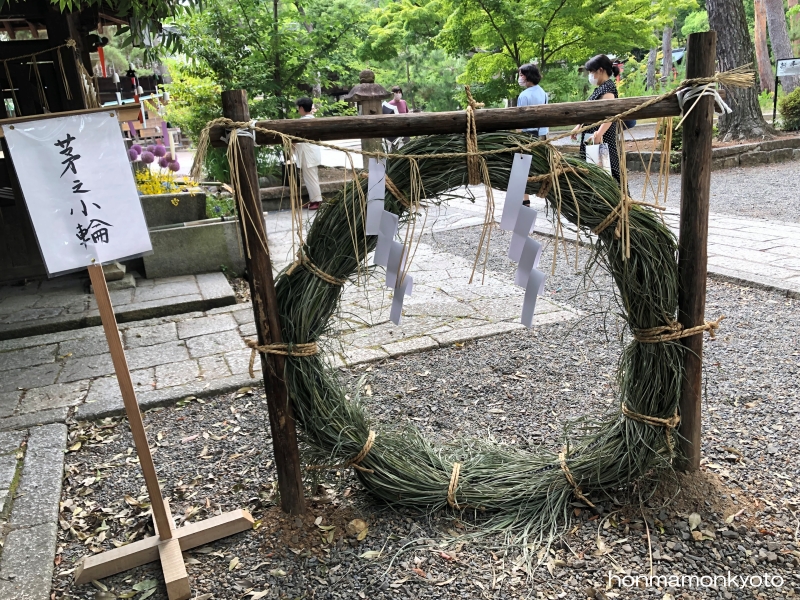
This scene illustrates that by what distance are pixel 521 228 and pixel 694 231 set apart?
23.7 inches

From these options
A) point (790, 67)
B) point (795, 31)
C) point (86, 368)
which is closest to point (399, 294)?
point (86, 368)

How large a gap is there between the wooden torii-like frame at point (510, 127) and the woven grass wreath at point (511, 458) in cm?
5

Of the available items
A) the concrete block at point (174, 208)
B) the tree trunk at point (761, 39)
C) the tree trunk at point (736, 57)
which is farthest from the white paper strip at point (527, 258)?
the tree trunk at point (761, 39)

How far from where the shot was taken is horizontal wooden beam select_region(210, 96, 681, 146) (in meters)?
2.00

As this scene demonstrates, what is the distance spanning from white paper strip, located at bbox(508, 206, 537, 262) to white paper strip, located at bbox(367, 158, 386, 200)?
46 cm

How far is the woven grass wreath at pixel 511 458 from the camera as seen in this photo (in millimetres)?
2066

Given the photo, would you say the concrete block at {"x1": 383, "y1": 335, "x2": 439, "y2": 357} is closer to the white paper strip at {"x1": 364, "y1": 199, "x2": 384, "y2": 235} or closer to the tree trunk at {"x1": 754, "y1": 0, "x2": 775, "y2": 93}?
the white paper strip at {"x1": 364, "y1": 199, "x2": 384, "y2": 235}

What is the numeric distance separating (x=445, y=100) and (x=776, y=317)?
16.6 m

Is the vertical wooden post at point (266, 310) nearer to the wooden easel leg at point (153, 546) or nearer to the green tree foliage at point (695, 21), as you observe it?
the wooden easel leg at point (153, 546)

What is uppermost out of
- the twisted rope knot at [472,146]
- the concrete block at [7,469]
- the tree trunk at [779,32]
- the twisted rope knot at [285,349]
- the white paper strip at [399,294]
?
the tree trunk at [779,32]

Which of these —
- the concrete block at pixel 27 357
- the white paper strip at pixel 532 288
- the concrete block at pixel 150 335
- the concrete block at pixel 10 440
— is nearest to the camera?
the white paper strip at pixel 532 288

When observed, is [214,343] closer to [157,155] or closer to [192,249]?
[192,249]

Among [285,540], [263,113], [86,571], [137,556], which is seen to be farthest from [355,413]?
[263,113]

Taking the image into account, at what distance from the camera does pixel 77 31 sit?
517 centimetres
